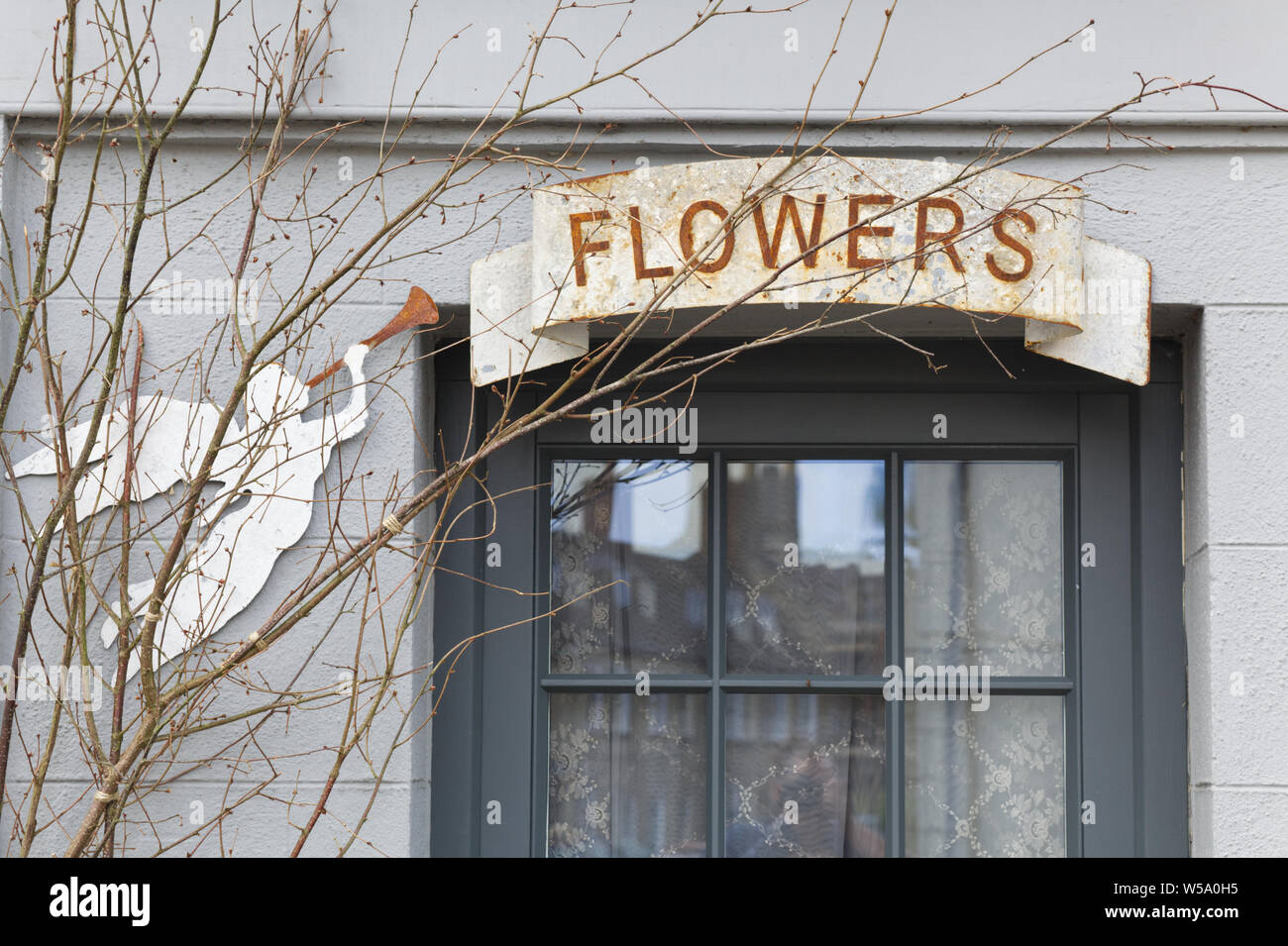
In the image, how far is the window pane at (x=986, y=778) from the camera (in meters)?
3.30

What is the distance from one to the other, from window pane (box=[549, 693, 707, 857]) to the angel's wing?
0.93 m

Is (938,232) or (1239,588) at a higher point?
(938,232)

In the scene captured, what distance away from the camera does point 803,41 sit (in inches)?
126

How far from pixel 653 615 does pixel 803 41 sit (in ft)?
4.13

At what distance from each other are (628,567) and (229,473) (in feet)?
2.88

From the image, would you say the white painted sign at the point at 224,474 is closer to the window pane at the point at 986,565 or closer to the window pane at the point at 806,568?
the window pane at the point at 806,568

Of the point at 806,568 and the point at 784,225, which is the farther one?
the point at 806,568

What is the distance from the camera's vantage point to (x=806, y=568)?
11.2 feet

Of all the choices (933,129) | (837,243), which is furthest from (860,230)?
(933,129)

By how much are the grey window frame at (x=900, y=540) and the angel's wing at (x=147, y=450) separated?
1.70 ft
